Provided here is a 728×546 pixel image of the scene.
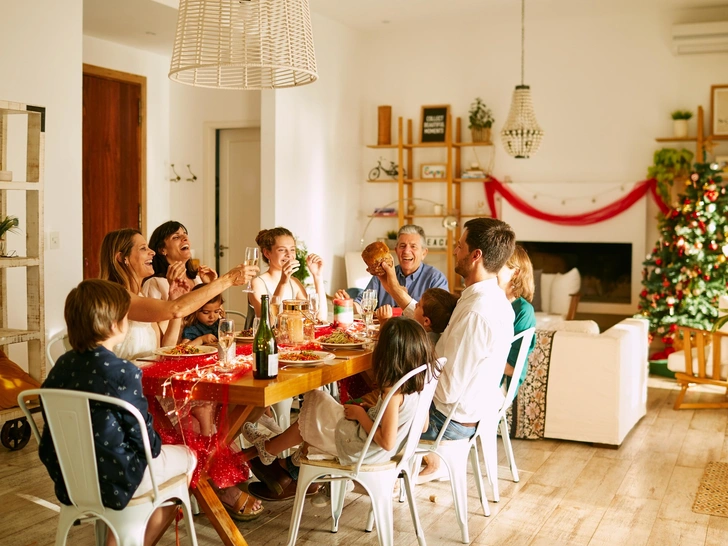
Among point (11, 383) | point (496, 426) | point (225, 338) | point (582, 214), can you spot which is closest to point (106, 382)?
point (225, 338)

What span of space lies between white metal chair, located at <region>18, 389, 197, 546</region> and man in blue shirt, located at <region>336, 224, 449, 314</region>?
238 centimetres

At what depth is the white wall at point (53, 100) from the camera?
4.85 meters

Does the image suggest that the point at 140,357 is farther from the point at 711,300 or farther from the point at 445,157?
the point at 445,157

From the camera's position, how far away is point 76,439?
92.3 inches

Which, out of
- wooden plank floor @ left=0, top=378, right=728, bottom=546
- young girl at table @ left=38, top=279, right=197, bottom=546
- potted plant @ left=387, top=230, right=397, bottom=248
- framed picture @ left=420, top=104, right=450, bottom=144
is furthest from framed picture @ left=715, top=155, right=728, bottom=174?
young girl at table @ left=38, top=279, right=197, bottom=546

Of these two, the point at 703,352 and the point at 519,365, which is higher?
the point at 519,365

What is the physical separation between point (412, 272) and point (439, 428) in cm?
161

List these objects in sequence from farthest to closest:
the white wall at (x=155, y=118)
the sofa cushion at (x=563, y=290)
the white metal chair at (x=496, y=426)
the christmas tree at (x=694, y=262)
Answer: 1. the sofa cushion at (x=563, y=290)
2. the white wall at (x=155, y=118)
3. the christmas tree at (x=694, y=262)
4. the white metal chair at (x=496, y=426)

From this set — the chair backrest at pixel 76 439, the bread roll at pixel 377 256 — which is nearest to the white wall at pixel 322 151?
the bread roll at pixel 377 256

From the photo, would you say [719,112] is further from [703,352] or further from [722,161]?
[703,352]

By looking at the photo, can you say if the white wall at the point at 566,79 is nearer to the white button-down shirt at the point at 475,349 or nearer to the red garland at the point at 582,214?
the red garland at the point at 582,214

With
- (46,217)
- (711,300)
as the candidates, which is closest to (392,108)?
(711,300)

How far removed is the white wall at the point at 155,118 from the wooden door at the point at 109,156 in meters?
0.12

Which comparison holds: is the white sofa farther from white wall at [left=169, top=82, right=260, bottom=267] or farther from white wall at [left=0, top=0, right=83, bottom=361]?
white wall at [left=169, top=82, right=260, bottom=267]
